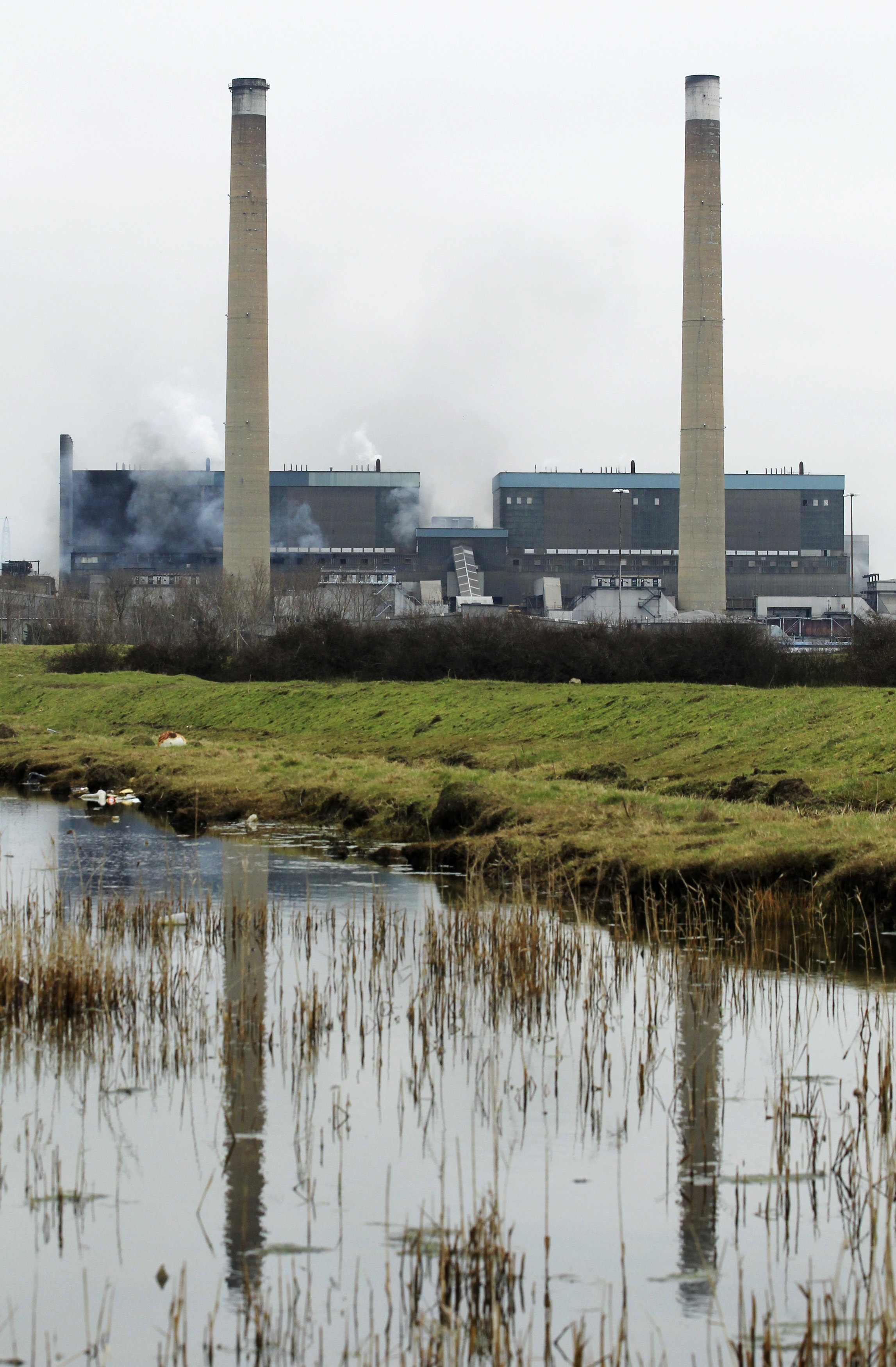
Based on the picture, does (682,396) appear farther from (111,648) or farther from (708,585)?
(111,648)

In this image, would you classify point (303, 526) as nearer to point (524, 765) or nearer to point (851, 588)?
point (851, 588)

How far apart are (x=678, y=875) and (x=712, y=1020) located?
430 cm

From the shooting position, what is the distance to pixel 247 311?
62.5 meters

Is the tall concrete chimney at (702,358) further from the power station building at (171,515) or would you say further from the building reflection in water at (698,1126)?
the building reflection in water at (698,1126)

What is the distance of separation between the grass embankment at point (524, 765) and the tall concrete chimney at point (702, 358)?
3220 centimetres

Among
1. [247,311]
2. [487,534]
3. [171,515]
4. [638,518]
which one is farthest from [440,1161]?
[638,518]

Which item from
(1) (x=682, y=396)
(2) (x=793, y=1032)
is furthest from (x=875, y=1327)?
(1) (x=682, y=396)

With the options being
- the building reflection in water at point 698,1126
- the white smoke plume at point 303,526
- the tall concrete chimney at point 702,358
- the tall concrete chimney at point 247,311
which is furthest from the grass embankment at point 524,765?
the white smoke plume at point 303,526

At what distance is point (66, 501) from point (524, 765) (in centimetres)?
7682

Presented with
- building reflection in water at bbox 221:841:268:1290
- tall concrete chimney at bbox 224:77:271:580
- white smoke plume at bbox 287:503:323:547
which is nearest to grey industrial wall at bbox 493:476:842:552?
white smoke plume at bbox 287:503:323:547

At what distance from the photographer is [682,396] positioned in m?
65.2

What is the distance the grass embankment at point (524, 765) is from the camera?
598 inches

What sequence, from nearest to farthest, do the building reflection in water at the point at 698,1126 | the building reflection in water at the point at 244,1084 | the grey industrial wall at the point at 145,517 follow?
the building reflection in water at the point at 698,1126
the building reflection in water at the point at 244,1084
the grey industrial wall at the point at 145,517

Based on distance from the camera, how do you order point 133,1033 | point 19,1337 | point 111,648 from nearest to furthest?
1. point 19,1337
2. point 133,1033
3. point 111,648
